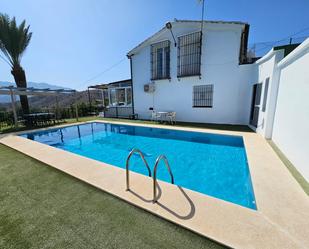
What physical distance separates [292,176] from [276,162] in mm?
771

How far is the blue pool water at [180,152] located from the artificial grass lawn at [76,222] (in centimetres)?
199

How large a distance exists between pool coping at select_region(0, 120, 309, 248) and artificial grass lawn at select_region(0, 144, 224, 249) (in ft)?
0.58

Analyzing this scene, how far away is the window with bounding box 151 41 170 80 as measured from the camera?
12.1m

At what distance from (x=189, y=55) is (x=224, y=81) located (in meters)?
3.19

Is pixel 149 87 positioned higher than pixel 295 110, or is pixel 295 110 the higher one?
pixel 149 87

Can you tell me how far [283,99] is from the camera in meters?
5.23

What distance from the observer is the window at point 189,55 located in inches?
413

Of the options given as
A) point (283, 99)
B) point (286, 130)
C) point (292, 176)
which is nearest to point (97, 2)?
point (283, 99)

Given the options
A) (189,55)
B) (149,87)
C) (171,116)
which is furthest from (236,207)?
(149,87)

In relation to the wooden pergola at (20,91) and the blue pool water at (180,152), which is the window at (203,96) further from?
the wooden pergola at (20,91)

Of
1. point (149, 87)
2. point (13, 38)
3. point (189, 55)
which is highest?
point (13, 38)

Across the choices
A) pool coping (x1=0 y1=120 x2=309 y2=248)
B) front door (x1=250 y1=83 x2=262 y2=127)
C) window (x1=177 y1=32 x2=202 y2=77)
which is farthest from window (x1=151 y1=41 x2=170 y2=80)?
pool coping (x1=0 y1=120 x2=309 y2=248)

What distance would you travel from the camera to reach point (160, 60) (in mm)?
12539

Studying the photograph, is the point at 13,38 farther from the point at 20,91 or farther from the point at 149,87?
the point at 149,87
